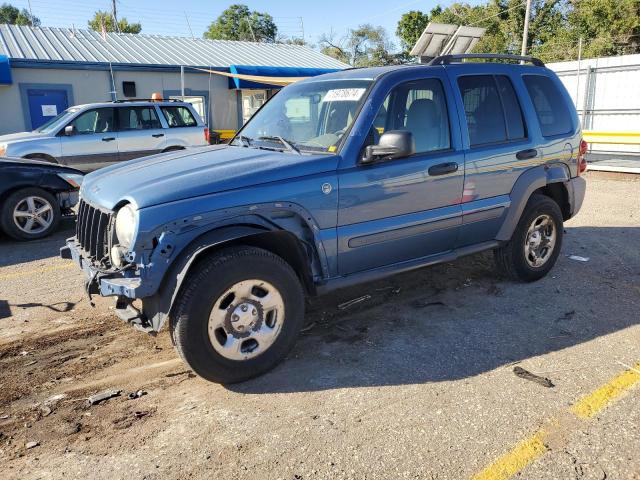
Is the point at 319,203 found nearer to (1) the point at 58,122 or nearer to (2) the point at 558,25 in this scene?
(1) the point at 58,122

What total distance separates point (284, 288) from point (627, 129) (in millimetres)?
16169

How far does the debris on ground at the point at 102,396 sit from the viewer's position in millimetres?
3289

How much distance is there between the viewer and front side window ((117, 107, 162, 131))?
11289 millimetres

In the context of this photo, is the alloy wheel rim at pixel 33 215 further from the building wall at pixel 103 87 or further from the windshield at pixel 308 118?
the building wall at pixel 103 87

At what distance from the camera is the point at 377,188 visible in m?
3.83

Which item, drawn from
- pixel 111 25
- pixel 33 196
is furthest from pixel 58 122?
pixel 111 25

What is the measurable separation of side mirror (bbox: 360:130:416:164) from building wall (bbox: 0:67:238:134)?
15.5 meters

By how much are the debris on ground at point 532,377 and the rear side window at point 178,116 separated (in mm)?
10083

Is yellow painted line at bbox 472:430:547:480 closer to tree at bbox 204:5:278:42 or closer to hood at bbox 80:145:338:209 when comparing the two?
hood at bbox 80:145:338:209

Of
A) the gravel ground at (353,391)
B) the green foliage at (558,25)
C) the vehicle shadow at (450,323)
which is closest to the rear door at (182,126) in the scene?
the gravel ground at (353,391)

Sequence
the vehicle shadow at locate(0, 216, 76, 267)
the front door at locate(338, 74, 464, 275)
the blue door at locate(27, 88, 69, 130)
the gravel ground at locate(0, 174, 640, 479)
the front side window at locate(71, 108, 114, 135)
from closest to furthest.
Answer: the gravel ground at locate(0, 174, 640, 479)
the front door at locate(338, 74, 464, 275)
the vehicle shadow at locate(0, 216, 76, 267)
the front side window at locate(71, 108, 114, 135)
the blue door at locate(27, 88, 69, 130)

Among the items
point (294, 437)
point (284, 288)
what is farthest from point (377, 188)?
point (294, 437)

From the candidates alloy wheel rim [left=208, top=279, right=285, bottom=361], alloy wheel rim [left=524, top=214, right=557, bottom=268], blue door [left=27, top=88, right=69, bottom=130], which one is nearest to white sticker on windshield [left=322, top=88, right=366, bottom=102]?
alloy wheel rim [left=208, top=279, right=285, bottom=361]

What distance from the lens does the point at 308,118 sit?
4.26 meters
